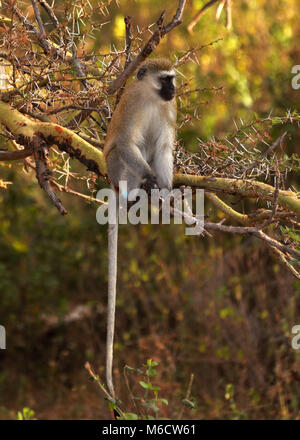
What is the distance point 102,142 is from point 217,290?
467cm

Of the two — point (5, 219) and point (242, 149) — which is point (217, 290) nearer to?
point (5, 219)

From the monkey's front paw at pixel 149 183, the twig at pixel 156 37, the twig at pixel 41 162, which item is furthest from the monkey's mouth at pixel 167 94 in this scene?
the twig at pixel 156 37

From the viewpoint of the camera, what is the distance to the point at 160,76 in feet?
15.3

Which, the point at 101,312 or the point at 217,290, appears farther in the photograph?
the point at 101,312

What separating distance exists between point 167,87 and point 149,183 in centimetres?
77

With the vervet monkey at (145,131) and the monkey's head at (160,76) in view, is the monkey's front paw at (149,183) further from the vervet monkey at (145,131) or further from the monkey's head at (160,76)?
the monkey's head at (160,76)

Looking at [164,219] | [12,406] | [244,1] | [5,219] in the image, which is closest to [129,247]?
[5,219]

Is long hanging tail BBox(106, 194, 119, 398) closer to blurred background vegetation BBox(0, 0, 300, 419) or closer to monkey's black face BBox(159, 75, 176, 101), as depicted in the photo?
monkey's black face BBox(159, 75, 176, 101)

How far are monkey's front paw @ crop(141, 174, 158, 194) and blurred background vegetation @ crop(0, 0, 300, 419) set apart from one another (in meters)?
2.45

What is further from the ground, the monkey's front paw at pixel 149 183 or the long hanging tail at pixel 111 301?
the monkey's front paw at pixel 149 183

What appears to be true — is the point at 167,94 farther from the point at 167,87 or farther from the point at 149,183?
the point at 149,183

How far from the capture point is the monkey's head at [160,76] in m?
4.64

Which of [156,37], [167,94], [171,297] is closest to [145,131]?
[167,94]
